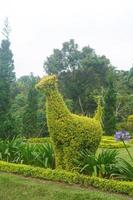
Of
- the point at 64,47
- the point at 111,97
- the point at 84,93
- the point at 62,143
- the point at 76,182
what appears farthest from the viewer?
the point at 64,47

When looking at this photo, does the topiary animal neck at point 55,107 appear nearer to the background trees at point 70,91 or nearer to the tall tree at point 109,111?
the background trees at point 70,91

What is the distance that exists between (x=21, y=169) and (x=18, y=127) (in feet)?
51.8

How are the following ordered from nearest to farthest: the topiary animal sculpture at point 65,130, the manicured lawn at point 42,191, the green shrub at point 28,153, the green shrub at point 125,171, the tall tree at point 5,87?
the manicured lawn at point 42,191, the green shrub at point 125,171, the topiary animal sculpture at point 65,130, the green shrub at point 28,153, the tall tree at point 5,87

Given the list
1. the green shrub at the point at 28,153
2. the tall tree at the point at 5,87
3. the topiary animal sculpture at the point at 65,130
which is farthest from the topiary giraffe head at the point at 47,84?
the tall tree at the point at 5,87

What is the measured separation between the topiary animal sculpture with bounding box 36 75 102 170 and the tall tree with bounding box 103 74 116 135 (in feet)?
50.5

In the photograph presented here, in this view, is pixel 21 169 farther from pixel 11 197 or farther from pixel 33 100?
pixel 33 100

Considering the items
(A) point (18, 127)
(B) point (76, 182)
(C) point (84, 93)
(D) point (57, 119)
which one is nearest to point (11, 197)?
(B) point (76, 182)

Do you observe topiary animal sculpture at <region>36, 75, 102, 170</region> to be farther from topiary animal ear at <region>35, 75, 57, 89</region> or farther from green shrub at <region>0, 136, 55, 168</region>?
green shrub at <region>0, 136, 55, 168</region>

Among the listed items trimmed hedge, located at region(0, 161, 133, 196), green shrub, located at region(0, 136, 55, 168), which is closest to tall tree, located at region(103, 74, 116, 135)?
green shrub, located at region(0, 136, 55, 168)

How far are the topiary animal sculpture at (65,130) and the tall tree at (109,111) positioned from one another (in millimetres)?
15406

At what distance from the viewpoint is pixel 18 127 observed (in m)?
25.0

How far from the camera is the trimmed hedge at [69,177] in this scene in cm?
749

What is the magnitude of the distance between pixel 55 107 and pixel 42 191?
2044 millimetres

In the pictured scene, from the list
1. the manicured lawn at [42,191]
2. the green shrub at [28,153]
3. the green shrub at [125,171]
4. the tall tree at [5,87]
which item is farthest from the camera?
the tall tree at [5,87]
